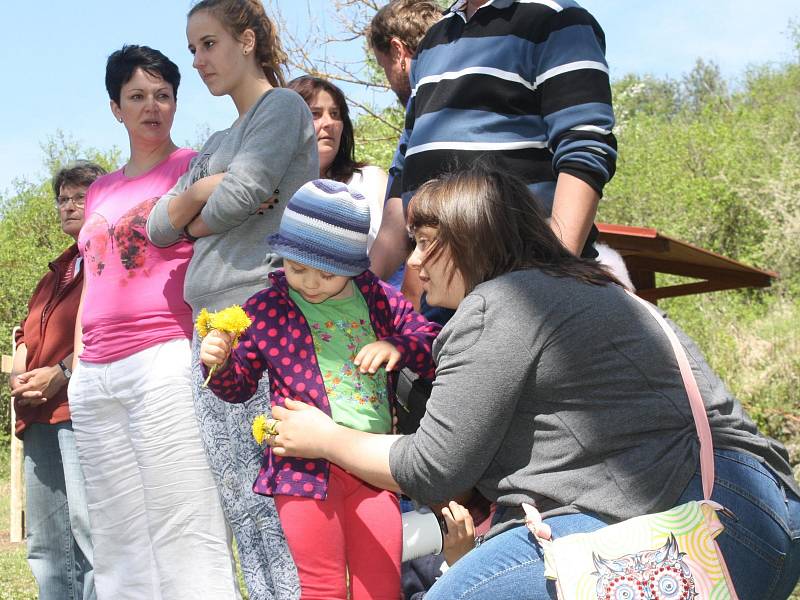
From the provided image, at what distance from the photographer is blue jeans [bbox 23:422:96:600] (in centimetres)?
456

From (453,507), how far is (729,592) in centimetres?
73

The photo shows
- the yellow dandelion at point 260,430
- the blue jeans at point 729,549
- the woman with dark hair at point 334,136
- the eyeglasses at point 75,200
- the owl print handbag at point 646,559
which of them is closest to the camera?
the owl print handbag at point 646,559

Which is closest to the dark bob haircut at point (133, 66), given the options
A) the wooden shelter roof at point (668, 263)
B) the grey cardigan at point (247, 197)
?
the grey cardigan at point (247, 197)

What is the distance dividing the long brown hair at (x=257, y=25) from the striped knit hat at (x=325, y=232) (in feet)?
2.83

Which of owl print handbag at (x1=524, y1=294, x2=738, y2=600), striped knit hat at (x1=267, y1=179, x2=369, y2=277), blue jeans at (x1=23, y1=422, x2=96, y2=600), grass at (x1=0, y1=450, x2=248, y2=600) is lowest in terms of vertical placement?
grass at (x1=0, y1=450, x2=248, y2=600)

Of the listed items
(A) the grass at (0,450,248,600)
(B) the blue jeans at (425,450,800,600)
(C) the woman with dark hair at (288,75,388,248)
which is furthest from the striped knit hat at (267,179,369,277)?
(A) the grass at (0,450,248,600)

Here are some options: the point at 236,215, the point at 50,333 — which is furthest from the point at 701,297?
the point at 236,215

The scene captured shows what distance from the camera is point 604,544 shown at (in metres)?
1.86

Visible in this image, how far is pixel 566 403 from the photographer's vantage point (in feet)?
6.57

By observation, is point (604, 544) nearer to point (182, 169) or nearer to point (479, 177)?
point (479, 177)

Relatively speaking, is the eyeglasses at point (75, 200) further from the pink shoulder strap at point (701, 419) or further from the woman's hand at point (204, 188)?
the pink shoulder strap at point (701, 419)

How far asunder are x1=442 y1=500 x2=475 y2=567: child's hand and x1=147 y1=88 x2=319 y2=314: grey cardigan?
1032 millimetres

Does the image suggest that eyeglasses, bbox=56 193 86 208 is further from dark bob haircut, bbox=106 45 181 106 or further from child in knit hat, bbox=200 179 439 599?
child in knit hat, bbox=200 179 439 599

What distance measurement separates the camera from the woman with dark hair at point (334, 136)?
4180 mm
